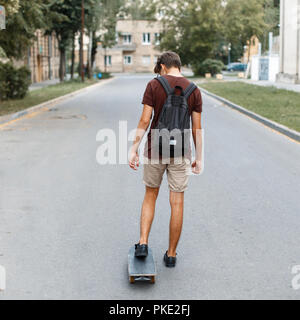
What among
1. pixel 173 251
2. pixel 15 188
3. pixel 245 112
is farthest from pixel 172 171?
pixel 245 112

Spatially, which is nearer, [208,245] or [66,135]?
[208,245]

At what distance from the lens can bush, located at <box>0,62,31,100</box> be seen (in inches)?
1017

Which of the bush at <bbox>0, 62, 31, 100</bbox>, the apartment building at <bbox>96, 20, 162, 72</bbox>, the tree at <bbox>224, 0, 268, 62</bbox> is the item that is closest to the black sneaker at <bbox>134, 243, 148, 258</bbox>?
the bush at <bbox>0, 62, 31, 100</bbox>

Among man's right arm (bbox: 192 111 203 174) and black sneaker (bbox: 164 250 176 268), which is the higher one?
man's right arm (bbox: 192 111 203 174)

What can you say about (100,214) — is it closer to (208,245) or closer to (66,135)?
(208,245)

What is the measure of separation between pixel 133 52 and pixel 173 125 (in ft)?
327

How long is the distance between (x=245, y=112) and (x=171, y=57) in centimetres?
1612

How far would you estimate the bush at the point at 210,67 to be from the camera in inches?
2468

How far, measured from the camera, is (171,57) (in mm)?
4840

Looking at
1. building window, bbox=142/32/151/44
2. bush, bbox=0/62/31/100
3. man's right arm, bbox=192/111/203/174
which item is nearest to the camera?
man's right arm, bbox=192/111/203/174

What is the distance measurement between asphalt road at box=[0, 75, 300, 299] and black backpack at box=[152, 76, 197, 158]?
0.99 meters

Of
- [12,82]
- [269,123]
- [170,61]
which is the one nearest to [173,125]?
[170,61]

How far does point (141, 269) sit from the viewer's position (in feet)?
15.1

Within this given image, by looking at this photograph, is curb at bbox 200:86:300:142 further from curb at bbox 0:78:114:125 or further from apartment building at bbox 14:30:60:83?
apartment building at bbox 14:30:60:83
